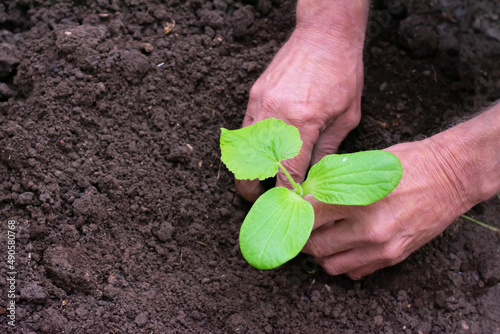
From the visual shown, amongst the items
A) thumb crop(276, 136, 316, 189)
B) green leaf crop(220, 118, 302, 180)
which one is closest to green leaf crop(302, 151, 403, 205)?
green leaf crop(220, 118, 302, 180)

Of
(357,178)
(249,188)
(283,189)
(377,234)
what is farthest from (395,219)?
(249,188)

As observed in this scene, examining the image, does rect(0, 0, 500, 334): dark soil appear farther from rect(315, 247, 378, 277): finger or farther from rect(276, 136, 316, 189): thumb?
rect(276, 136, 316, 189): thumb

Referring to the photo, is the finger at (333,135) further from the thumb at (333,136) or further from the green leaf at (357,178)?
the green leaf at (357,178)

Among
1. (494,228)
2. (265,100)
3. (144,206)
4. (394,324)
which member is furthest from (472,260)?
(144,206)

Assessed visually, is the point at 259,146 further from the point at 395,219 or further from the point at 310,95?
the point at 395,219

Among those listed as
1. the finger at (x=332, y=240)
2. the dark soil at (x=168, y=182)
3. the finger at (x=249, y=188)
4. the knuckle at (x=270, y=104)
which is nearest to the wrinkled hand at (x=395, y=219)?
the finger at (x=332, y=240)

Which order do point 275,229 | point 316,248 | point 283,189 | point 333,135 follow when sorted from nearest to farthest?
point 275,229, point 283,189, point 316,248, point 333,135
